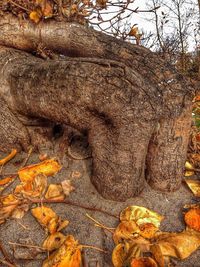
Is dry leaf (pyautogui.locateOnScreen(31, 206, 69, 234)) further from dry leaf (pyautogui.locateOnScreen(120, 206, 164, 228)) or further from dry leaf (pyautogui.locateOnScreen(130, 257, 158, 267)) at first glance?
dry leaf (pyautogui.locateOnScreen(130, 257, 158, 267))

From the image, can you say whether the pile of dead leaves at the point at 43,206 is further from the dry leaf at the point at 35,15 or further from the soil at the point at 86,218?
the dry leaf at the point at 35,15

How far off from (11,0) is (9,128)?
1.06 metres

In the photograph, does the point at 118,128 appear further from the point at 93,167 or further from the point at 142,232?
the point at 142,232

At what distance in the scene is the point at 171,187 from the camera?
2.08m

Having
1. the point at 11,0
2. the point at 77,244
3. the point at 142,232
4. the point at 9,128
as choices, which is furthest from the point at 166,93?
the point at 11,0

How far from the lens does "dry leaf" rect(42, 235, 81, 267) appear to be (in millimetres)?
1482

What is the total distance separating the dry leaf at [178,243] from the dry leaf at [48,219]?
1.94ft

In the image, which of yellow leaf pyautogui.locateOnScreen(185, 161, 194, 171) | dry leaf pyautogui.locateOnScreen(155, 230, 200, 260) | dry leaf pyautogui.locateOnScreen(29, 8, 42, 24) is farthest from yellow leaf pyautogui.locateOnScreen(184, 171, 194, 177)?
dry leaf pyautogui.locateOnScreen(29, 8, 42, 24)

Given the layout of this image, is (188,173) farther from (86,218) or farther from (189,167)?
(86,218)

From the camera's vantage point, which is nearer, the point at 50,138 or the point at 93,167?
the point at 93,167

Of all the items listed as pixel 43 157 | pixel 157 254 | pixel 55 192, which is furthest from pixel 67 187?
pixel 157 254

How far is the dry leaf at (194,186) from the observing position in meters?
2.09

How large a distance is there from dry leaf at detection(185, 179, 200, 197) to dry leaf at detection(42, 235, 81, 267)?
992 mm

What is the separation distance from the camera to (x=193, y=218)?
178 cm
